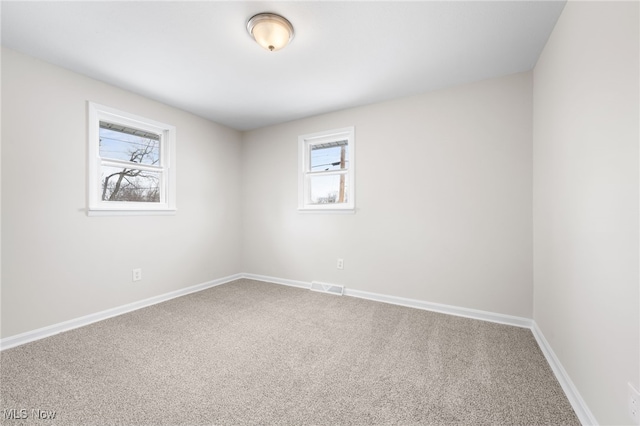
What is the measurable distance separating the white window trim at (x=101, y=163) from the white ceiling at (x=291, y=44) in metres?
0.32

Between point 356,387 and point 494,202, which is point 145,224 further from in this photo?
point 494,202

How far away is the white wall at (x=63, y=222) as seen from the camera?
2.12 metres

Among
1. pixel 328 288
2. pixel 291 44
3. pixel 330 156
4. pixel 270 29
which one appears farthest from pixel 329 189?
pixel 270 29

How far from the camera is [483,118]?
2625 millimetres

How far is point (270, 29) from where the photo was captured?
1812 millimetres

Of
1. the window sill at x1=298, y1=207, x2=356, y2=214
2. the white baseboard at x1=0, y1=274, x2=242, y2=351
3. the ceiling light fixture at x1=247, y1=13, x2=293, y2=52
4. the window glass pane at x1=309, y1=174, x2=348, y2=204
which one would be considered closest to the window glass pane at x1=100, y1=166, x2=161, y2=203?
the white baseboard at x1=0, y1=274, x2=242, y2=351

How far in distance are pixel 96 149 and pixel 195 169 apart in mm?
1098

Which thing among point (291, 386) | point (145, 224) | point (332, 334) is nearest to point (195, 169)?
point (145, 224)

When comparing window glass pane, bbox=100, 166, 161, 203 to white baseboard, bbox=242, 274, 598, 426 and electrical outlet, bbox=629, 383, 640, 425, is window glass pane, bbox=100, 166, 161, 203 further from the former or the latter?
electrical outlet, bbox=629, 383, 640, 425

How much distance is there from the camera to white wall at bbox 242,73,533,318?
8.20ft

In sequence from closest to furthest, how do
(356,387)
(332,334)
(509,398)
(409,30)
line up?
(509,398) < (356,387) < (409,30) < (332,334)

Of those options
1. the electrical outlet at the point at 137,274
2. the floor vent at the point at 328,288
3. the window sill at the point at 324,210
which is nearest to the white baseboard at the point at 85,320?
the electrical outlet at the point at 137,274

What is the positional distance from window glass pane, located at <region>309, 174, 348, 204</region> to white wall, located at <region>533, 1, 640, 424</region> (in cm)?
210

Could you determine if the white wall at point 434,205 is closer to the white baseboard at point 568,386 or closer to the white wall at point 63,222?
the white baseboard at point 568,386
